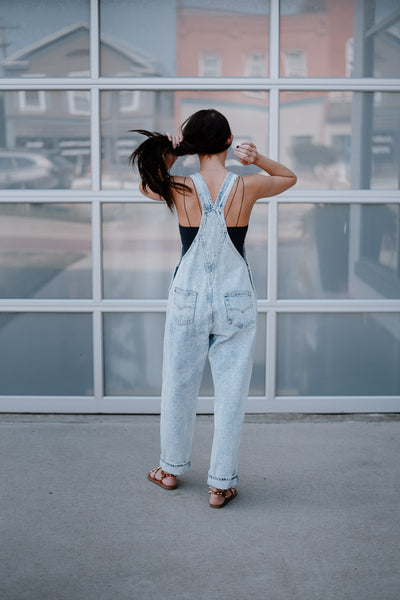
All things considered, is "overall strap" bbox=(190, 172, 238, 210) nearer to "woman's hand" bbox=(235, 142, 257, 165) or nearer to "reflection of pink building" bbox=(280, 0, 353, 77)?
"woman's hand" bbox=(235, 142, 257, 165)

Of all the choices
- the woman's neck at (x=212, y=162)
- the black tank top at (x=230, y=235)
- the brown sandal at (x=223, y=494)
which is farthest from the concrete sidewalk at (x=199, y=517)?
the woman's neck at (x=212, y=162)

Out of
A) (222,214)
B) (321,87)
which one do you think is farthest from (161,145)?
(321,87)

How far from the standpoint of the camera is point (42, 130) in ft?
14.3

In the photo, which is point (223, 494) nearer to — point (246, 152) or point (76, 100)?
point (246, 152)

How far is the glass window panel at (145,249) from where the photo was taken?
4.43 m

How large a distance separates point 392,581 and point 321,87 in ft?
9.31

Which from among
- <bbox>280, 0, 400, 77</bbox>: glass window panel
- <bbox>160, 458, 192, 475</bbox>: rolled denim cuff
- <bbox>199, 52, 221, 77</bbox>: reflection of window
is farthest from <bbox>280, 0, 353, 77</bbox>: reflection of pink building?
<bbox>160, 458, 192, 475</bbox>: rolled denim cuff

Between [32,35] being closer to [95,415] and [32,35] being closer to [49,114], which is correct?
[49,114]

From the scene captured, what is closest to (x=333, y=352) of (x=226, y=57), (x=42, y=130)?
(x=226, y=57)

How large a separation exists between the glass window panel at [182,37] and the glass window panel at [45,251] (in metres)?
0.91

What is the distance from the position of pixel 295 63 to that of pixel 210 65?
1.66ft

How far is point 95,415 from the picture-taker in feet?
14.9

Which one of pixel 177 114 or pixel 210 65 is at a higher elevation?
pixel 210 65

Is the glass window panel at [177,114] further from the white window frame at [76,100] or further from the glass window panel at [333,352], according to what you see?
the glass window panel at [333,352]
